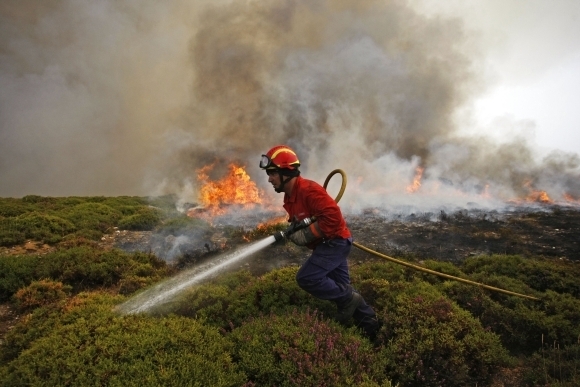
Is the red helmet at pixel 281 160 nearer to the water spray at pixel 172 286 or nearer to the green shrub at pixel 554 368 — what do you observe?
the water spray at pixel 172 286

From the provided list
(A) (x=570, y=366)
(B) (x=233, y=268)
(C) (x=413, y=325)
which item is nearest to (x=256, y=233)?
(B) (x=233, y=268)

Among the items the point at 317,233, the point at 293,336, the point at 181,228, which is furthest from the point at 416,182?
the point at 293,336

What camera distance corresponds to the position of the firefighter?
16.0 feet

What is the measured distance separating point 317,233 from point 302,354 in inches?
68.0

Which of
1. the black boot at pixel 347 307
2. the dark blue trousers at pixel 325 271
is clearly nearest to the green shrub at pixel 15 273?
the dark blue trousers at pixel 325 271

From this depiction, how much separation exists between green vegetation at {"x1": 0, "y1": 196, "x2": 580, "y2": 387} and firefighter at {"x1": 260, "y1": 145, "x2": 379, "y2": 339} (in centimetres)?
45

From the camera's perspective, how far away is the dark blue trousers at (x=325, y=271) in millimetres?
4930

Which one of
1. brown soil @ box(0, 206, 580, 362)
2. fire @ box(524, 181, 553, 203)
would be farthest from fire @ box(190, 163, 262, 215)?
fire @ box(524, 181, 553, 203)

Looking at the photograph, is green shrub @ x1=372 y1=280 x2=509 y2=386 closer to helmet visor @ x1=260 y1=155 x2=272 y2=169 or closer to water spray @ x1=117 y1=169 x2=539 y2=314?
water spray @ x1=117 y1=169 x2=539 y2=314

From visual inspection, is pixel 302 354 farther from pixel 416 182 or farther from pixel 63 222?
pixel 416 182

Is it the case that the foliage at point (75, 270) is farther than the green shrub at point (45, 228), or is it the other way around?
the green shrub at point (45, 228)

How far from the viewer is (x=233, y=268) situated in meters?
10.6

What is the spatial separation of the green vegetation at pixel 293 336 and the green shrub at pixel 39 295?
3 centimetres

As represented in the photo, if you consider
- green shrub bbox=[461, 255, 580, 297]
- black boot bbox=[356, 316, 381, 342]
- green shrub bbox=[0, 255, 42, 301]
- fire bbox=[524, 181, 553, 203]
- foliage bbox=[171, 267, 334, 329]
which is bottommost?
fire bbox=[524, 181, 553, 203]
